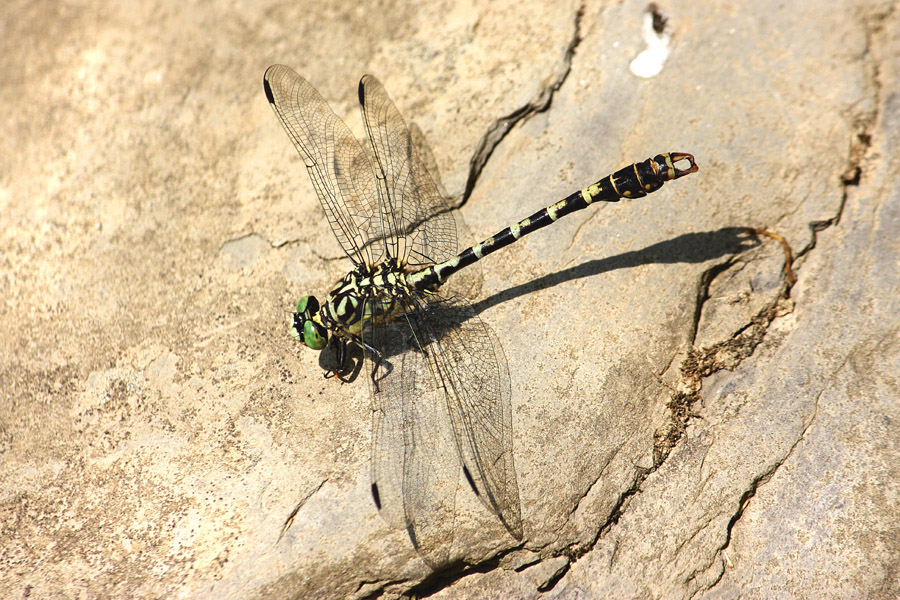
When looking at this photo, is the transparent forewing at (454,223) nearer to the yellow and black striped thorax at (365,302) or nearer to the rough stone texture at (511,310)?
the rough stone texture at (511,310)

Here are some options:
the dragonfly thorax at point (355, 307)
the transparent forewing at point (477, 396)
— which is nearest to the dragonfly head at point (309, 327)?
the dragonfly thorax at point (355, 307)

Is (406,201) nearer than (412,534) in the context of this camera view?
No

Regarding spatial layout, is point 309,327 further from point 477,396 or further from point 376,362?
point 477,396

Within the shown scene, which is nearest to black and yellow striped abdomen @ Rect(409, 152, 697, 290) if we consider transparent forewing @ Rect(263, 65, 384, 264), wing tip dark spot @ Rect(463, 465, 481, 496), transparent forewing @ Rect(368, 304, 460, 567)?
transparent forewing @ Rect(263, 65, 384, 264)

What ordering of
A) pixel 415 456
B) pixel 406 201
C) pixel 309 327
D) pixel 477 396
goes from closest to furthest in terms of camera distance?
1. pixel 415 456
2. pixel 477 396
3. pixel 309 327
4. pixel 406 201

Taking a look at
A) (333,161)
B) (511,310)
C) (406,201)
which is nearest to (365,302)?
(406,201)
